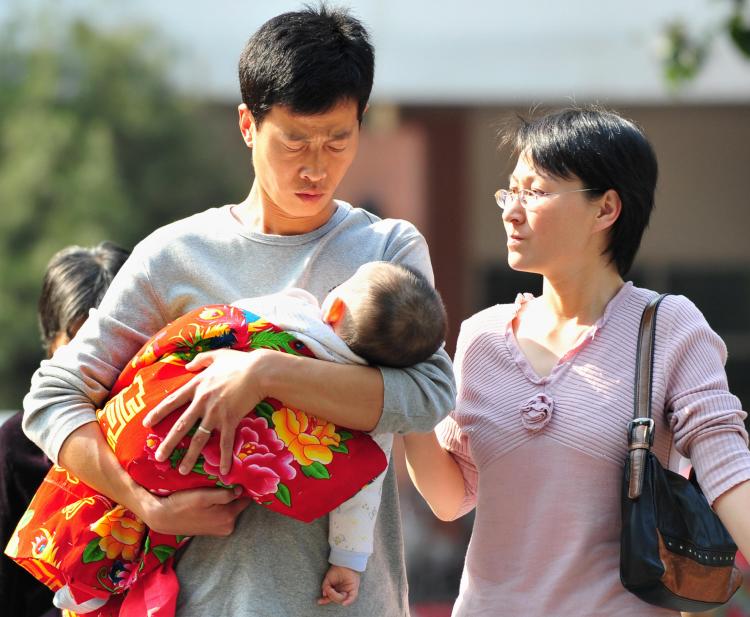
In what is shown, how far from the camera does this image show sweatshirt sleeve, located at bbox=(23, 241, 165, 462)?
241 centimetres

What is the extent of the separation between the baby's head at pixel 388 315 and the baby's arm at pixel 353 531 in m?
0.18

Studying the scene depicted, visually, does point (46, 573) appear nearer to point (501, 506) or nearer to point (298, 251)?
point (298, 251)

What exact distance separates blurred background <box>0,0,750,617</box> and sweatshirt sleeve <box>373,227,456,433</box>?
9.30 metres

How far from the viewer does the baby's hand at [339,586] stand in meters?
2.34

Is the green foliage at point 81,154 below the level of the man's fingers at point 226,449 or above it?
below

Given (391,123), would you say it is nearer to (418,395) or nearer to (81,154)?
(81,154)

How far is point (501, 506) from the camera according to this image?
2.74 metres

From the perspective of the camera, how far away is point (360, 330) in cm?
231

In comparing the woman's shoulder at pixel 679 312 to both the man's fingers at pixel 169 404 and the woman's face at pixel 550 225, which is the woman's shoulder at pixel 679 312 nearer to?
the woman's face at pixel 550 225

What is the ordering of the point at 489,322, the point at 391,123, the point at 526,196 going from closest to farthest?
the point at 526,196 → the point at 489,322 → the point at 391,123

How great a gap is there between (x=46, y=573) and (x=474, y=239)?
412 inches

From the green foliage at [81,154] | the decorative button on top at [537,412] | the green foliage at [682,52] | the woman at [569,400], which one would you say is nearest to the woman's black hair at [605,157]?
the woman at [569,400]

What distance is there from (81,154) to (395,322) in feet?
33.4

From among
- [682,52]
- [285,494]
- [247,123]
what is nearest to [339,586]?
[285,494]
